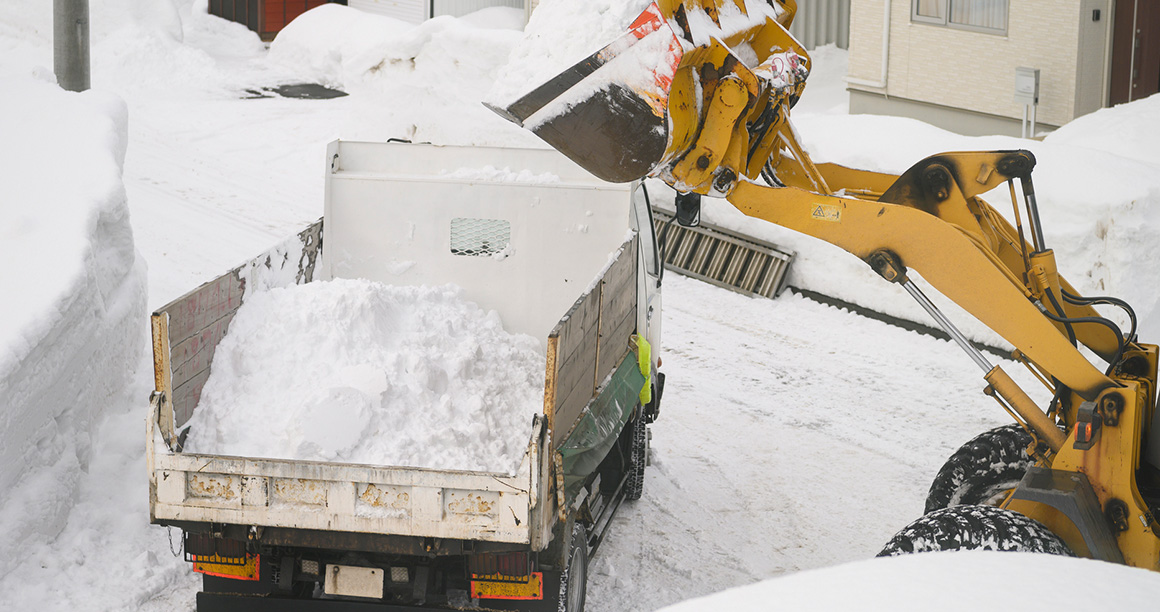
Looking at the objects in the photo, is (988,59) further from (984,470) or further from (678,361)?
(984,470)

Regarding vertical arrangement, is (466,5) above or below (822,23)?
above

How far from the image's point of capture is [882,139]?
37.4ft

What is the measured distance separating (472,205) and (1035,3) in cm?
929

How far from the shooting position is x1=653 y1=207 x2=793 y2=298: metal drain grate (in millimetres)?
11516

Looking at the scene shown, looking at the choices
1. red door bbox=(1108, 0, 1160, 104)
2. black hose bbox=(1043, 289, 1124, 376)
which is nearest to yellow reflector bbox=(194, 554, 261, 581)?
black hose bbox=(1043, 289, 1124, 376)

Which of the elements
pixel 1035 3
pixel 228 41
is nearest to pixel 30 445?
pixel 1035 3

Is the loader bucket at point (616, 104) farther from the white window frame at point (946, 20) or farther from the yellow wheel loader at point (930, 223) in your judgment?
the white window frame at point (946, 20)

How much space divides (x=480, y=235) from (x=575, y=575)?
2.56 m

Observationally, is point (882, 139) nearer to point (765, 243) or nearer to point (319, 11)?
point (765, 243)

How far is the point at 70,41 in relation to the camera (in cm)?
1243

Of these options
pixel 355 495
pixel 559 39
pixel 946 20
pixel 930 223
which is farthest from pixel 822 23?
pixel 355 495

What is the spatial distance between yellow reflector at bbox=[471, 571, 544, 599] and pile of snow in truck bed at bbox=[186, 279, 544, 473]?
1.82ft

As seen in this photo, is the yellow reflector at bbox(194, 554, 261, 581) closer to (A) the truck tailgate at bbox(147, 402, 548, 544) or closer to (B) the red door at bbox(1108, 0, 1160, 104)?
(A) the truck tailgate at bbox(147, 402, 548, 544)

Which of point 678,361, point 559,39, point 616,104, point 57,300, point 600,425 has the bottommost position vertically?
point 678,361
